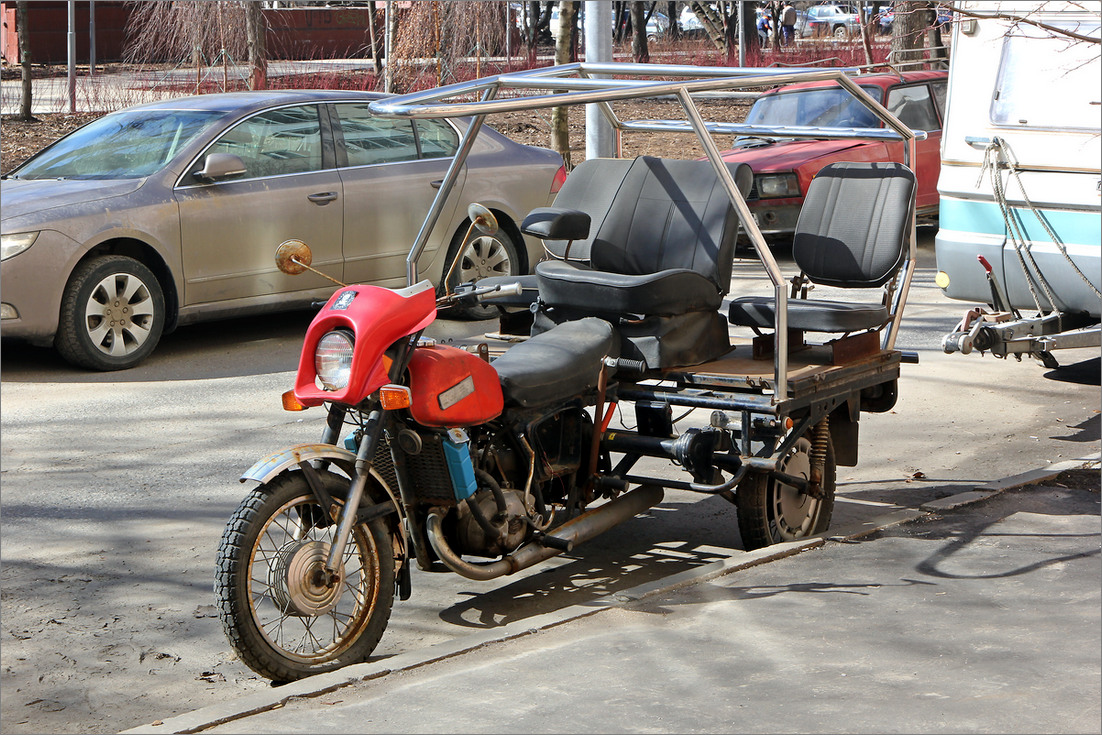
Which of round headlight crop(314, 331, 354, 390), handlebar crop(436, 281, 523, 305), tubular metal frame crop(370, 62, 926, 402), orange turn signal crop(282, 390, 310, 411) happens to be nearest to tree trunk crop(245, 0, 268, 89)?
tubular metal frame crop(370, 62, 926, 402)

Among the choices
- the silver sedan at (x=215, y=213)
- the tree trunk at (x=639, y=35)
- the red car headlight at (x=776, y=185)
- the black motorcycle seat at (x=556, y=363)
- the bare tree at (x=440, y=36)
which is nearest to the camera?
the black motorcycle seat at (x=556, y=363)

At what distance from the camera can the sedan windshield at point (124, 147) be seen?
31.9 ft

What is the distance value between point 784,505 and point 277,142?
5512mm

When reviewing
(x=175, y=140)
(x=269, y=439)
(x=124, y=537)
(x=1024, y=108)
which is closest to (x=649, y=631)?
(x=124, y=537)

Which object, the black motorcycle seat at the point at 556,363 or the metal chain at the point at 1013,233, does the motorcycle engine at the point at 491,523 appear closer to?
the black motorcycle seat at the point at 556,363

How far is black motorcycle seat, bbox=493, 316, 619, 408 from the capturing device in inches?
206

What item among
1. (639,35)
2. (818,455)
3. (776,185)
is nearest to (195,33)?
(776,185)

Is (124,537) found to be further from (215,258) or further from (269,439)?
(215,258)

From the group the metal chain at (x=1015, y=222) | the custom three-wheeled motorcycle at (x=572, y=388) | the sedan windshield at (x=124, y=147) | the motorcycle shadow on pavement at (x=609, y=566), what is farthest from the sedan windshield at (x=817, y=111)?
the motorcycle shadow on pavement at (x=609, y=566)

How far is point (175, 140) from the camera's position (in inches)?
387

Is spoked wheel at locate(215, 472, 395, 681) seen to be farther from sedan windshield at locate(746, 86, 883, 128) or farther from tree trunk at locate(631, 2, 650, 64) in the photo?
tree trunk at locate(631, 2, 650, 64)

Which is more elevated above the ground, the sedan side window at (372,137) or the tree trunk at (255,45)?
the tree trunk at (255,45)

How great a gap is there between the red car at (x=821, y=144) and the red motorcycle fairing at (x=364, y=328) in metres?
8.86

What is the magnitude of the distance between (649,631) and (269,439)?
3633 millimetres
